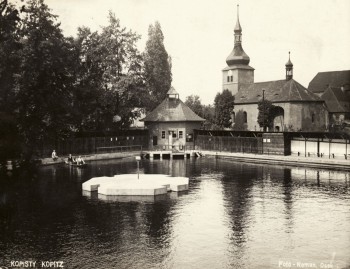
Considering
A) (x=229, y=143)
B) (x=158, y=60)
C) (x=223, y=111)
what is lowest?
(x=229, y=143)

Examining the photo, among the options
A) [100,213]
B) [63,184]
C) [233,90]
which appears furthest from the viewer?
[233,90]

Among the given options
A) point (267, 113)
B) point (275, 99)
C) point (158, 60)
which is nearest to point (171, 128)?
point (158, 60)

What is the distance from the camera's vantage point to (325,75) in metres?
115

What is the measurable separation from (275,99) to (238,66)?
19.3 meters

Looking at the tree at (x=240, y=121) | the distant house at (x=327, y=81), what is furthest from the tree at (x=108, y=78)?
the distant house at (x=327, y=81)

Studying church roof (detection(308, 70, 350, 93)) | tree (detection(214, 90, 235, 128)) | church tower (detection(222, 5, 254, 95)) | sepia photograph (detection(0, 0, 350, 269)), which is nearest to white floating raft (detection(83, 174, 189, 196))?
sepia photograph (detection(0, 0, 350, 269))

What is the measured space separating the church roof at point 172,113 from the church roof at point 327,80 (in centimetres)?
5190

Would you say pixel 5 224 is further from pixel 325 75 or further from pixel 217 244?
pixel 325 75

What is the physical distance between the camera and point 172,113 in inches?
2781

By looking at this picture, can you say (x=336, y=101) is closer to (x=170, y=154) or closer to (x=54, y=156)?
(x=170, y=154)

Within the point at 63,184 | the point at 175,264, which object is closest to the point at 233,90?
the point at 63,184

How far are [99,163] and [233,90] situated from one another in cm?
6002

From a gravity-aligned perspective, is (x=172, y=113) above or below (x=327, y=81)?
below

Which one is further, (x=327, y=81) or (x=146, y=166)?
(x=327, y=81)
